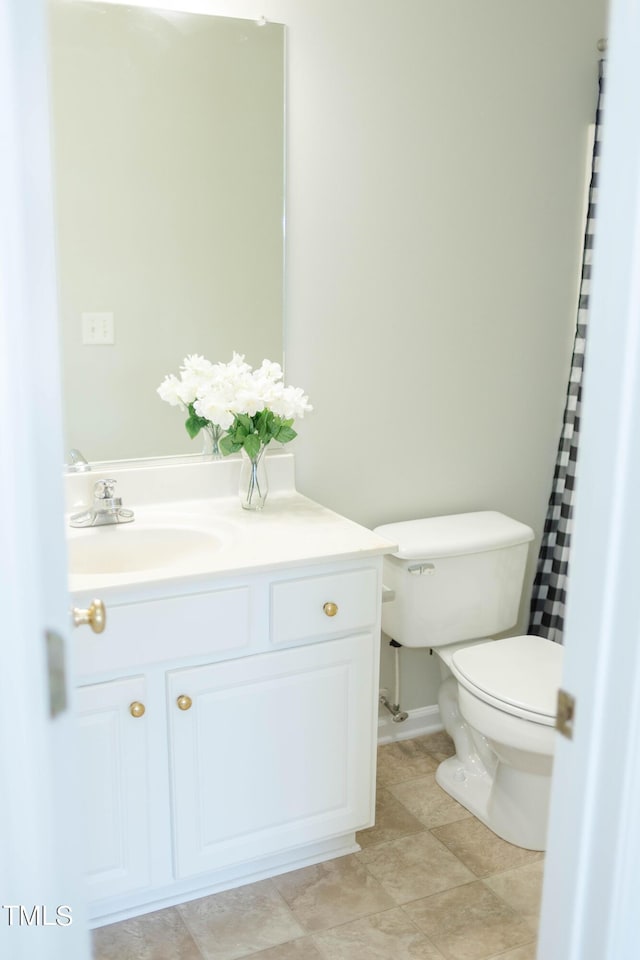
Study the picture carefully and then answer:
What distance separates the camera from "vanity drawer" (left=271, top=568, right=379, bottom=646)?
6.71 ft

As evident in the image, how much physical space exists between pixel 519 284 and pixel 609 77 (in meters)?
1.84

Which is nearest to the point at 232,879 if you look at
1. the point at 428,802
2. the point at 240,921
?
the point at 240,921

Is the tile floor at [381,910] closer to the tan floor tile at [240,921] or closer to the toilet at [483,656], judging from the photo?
the tan floor tile at [240,921]

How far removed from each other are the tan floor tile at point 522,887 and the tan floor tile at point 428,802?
0.81 ft

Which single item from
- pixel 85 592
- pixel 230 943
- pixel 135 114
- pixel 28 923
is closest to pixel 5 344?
pixel 28 923

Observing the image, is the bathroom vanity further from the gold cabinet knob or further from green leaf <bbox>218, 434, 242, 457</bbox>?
the gold cabinet knob

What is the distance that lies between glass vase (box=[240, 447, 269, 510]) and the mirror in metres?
0.16

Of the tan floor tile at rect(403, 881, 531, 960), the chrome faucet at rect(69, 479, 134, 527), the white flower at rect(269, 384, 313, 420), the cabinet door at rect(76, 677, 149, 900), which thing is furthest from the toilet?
the cabinet door at rect(76, 677, 149, 900)

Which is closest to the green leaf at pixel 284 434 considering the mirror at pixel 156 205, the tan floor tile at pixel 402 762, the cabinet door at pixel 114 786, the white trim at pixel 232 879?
the mirror at pixel 156 205

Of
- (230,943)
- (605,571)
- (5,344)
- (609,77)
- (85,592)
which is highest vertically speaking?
(609,77)

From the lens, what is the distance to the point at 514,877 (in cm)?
230

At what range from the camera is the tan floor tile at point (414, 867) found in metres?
2.25

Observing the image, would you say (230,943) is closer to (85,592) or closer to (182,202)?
(85,592)

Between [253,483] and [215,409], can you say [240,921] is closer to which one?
[253,483]
